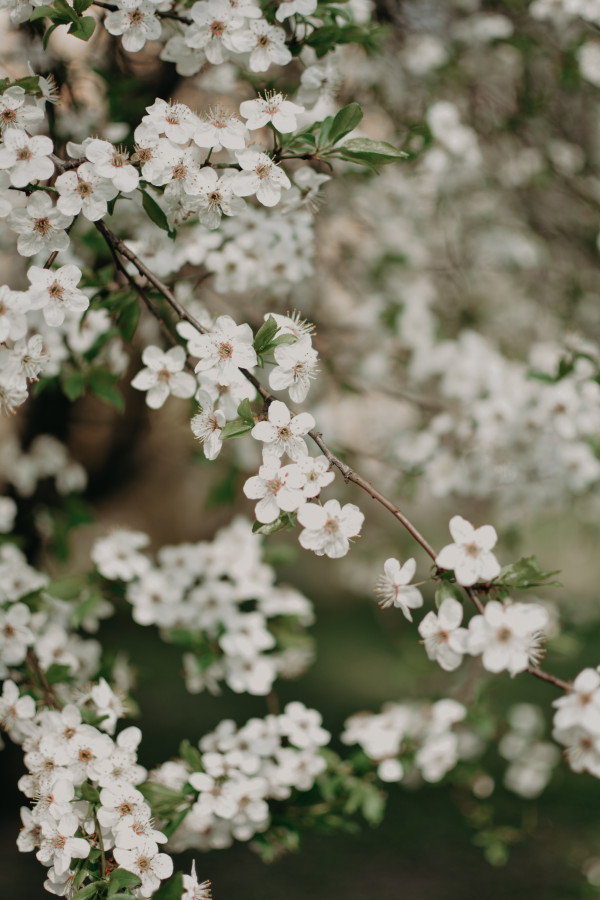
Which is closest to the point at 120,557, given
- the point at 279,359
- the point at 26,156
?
the point at 279,359

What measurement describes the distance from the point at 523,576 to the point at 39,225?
3.71ft

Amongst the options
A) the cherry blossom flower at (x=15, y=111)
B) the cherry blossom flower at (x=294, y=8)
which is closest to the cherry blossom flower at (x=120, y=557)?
the cherry blossom flower at (x=15, y=111)

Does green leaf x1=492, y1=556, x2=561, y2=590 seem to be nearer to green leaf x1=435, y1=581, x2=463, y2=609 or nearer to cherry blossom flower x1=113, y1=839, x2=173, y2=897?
green leaf x1=435, y1=581, x2=463, y2=609

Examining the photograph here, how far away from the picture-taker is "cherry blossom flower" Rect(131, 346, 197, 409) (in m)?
1.64

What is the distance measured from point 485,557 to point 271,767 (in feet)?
3.13

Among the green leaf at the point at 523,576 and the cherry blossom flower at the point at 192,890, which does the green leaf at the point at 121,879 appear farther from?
the green leaf at the point at 523,576

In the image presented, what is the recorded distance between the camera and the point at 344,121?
147cm

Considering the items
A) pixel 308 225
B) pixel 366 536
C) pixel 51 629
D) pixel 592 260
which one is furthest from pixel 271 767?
pixel 592 260

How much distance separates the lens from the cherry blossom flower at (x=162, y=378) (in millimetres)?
1640

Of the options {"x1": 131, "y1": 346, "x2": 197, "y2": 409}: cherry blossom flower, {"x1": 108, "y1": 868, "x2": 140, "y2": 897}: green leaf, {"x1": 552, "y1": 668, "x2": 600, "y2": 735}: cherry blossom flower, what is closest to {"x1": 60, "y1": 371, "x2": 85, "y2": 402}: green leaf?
{"x1": 131, "y1": 346, "x2": 197, "y2": 409}: cherry blossom flower

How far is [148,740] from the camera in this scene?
4.39 m

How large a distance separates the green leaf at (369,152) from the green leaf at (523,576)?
0.82 m

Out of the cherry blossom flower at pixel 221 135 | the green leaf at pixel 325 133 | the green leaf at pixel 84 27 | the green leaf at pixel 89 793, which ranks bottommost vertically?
the green leaf at pixel 89 793

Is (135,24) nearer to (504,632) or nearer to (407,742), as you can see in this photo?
(504,632)
